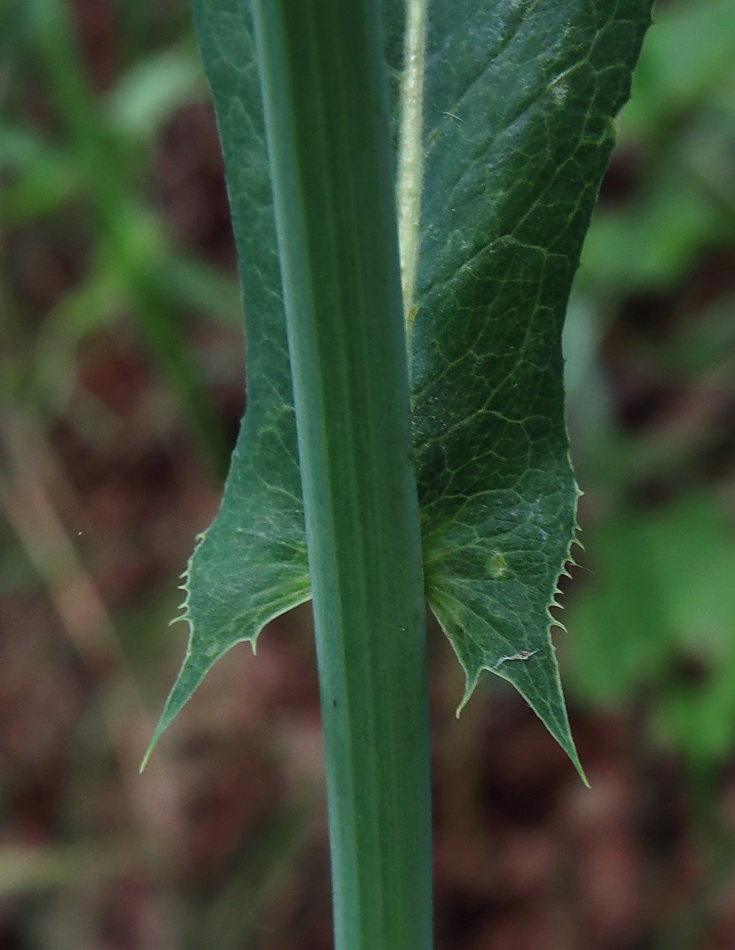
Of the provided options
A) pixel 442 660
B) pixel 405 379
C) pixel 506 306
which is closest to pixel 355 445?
pixel 405 379

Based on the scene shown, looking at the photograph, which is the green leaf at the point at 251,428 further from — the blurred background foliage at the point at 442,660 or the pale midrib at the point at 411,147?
the blurred background foliage at the point at 442,660

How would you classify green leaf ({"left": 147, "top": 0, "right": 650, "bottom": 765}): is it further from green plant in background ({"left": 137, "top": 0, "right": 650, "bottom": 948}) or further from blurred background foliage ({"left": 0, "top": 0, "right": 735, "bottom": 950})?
blurred background foliage ({"left": 0, "top": 0, "right": 735, "bottom": 950})

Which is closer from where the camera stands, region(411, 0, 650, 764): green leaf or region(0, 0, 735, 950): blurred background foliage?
region(411, 0, 650, 764): green leaf

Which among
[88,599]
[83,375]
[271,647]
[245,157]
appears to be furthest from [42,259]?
[245,157]

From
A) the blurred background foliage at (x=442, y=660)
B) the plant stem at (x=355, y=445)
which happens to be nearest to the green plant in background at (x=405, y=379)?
the plant stem at (x=355, y=445)

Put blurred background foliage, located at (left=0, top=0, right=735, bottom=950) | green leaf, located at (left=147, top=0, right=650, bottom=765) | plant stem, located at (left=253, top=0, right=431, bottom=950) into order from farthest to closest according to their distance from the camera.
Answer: blurred background foliage, located at (left=0, top=0, right=735, bottom=950), green leaf, located at (left=147, top=0, right=650, bottom=765), plant stem, located at (left=253, top=0, right=431, bottom=950)

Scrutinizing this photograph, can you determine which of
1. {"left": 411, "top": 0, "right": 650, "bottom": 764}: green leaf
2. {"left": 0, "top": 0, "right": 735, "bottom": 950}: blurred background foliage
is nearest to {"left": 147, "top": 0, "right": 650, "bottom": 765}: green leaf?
{"left": 411, "top": 0, "right": 650, "bottom": 764}: green leaf

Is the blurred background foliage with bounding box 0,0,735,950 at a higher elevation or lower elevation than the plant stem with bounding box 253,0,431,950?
lower

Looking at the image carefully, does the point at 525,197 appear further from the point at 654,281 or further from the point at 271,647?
the point at 271,647

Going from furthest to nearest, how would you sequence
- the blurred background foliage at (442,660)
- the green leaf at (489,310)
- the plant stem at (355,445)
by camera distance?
the blurred background foliage at (442,660), the green leaf at (489,310), the plant stem at (355,445)
